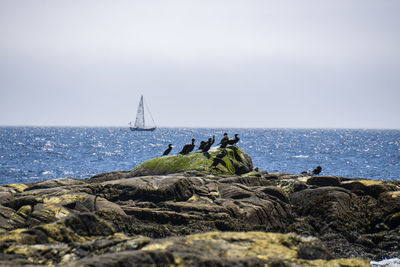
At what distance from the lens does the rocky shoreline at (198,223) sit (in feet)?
14.1

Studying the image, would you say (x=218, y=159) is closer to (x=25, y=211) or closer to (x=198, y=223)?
(x=198, y=223)

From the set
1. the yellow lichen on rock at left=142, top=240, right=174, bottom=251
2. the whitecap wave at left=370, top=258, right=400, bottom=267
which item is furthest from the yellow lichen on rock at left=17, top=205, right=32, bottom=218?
the whitecap wave at left=370, top=258, right=400, bottom=267

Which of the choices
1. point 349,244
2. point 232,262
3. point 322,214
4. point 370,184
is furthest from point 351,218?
point 232,262

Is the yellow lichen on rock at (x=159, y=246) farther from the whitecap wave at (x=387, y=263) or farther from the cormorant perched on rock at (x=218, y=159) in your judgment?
the cormorant perched on rock at (x=218, y=159)

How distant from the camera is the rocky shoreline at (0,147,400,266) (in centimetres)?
430

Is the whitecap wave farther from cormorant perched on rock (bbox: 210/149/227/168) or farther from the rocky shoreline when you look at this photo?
cormorant perched on rock (bbox: 210/149/227/168)

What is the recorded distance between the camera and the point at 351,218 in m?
11.0

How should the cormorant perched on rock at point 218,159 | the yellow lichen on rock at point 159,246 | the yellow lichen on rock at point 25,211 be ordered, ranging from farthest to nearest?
the cormorant perched on rock at point 218,159
the yellow lichen on rock at point 25,211
the yellow lichen on rock at point 159,246

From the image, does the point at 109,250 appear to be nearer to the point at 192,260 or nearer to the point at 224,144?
the point at 192,260

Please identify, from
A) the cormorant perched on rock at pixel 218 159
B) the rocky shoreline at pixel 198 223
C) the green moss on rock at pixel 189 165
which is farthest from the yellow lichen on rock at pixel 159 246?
the cormorant perched on rock at pixel 218 159

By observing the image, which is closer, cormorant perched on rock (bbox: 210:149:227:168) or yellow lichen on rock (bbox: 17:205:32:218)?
yellow lichen on rock (bbox: 17:205:32:218)

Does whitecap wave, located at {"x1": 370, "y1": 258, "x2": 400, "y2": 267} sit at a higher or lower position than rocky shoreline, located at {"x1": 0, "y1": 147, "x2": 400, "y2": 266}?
lower

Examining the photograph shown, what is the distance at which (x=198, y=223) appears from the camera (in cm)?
930

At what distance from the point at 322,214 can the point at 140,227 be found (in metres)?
5.93
